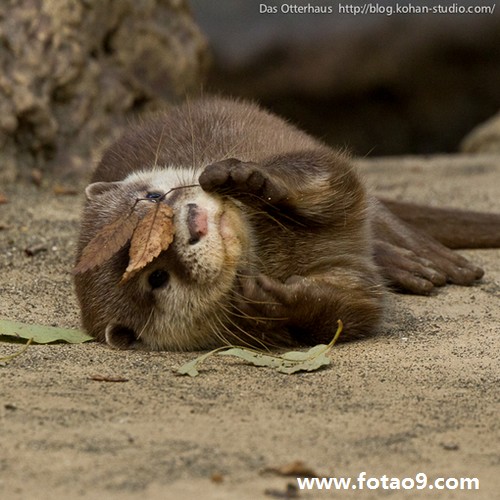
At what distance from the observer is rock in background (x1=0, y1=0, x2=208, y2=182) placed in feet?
19.7

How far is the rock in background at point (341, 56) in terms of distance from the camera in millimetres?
9508

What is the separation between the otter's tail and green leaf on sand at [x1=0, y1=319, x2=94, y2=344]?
1789mm

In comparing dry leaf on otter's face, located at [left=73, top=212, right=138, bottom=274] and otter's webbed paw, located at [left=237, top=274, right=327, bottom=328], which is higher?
dry leaf on otter's face, located at [left=73, top=212, right=138, bottom=274]

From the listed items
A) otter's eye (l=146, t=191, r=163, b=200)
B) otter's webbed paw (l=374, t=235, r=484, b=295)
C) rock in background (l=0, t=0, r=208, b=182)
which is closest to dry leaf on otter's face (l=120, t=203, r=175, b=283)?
otter's eye (l=146, t=191, r=163, b=200)

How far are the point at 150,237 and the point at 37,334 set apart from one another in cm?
51

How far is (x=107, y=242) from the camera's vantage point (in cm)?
326

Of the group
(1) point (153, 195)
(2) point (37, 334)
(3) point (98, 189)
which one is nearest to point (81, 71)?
(3) point (98, 189)

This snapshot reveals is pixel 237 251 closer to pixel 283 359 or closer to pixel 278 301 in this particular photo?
pixel 278 301

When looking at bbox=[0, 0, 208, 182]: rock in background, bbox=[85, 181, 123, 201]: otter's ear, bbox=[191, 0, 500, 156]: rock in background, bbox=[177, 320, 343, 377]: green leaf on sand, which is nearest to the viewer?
bbox=[177, 320, 343, 377]: green leaf on sand

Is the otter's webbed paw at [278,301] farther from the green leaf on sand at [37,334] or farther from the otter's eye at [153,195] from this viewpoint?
the green leaf on sand at [37,334]

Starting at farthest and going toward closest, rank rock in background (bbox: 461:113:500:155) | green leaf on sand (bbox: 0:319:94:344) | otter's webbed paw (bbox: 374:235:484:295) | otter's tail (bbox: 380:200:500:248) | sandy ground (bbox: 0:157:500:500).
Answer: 1. rock in background (bbox: 461:113:500:155)
2. otter's tail (bbox: 380:200:500:248)
3. otter's webbed paw (bbox: 374:235:484:295)
4. green leaf on sand (bbox: 0:319:94:344)
5. sandy ground (bbox: 0:157:500:500)

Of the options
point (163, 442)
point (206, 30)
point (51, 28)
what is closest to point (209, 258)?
point (163, 442)

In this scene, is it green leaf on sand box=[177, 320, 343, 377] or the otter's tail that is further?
the otter's tail

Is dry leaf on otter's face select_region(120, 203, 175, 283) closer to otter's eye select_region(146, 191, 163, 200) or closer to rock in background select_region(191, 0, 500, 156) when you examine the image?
otter's eye select_region(146, 191, 163, 200)
